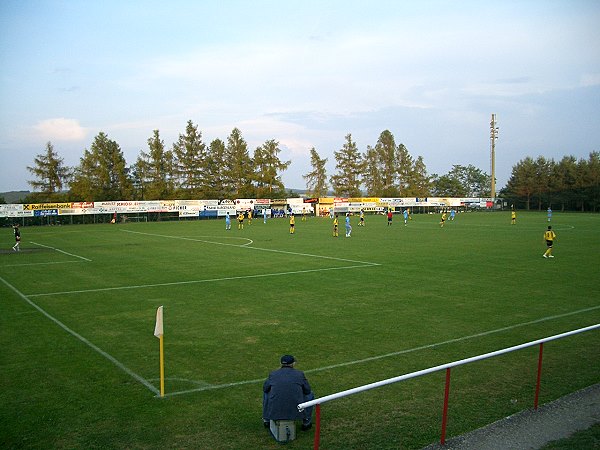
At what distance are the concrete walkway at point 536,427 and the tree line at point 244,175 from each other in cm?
8363

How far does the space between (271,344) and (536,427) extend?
19.7ft

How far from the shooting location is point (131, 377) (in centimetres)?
950

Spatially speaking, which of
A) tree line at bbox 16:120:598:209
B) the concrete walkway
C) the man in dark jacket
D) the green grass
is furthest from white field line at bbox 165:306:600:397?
tree line at bbox 16:120:598:209

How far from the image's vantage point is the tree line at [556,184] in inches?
3952

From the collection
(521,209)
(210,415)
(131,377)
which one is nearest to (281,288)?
(131,377)

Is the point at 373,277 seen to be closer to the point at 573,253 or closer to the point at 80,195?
the point at 573,253

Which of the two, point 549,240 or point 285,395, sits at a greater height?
point 549,240

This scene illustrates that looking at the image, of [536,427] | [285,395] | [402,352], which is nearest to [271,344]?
[402,352]

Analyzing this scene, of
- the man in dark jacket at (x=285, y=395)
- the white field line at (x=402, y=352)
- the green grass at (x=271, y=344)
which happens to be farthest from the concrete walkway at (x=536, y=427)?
the white field line at (x=402, y=352)

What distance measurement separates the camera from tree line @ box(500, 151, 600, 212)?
329 ft

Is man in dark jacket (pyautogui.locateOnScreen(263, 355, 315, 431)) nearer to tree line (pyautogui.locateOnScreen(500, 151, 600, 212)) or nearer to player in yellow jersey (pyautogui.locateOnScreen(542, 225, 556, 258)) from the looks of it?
player in yellow jersey (pyautogui.locateOnScreen(542, 225, 556, 258))

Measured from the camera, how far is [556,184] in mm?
107500

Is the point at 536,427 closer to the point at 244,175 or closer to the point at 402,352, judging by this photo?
the point at 402,352

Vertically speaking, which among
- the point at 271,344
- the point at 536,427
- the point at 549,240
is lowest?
the point at 271,344
